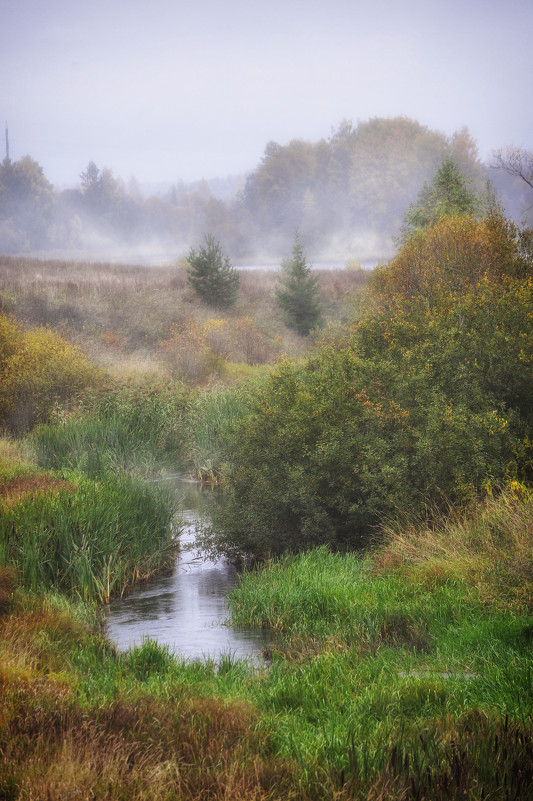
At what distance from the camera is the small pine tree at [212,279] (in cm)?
4256

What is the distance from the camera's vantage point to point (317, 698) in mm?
5699

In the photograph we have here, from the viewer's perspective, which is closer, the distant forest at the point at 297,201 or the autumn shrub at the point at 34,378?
the autumn shrub at the point at 34,378

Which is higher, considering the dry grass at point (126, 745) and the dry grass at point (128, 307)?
the dry grass at point (128, 307)

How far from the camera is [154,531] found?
1257cm

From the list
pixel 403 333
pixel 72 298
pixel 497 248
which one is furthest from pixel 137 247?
pixel 403 333

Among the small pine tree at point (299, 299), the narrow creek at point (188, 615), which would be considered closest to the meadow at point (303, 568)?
the narrow creek at point (188, 615)

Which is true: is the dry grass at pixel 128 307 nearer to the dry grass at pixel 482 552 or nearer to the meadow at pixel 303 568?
the meadow at pixel 303 568

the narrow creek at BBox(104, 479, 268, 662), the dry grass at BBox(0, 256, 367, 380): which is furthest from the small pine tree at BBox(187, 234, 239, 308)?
the narrow creek at BBox(104, 479, 268, 662)

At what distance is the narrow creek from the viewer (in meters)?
8.61

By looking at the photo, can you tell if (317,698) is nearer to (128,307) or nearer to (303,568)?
(303,568)

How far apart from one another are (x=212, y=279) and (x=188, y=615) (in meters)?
34.0

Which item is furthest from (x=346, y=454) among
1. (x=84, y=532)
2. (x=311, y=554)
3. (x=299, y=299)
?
(x=299, y=299)

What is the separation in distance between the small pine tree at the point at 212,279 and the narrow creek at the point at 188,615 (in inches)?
1172

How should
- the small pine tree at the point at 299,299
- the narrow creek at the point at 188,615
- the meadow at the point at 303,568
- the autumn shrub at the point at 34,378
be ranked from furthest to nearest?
A: the small pine tree at the point at 299,299, the autumn shrub at the point at 34,378, the narrow creek at the point at 188,615, the meadow at the point at 303,568
